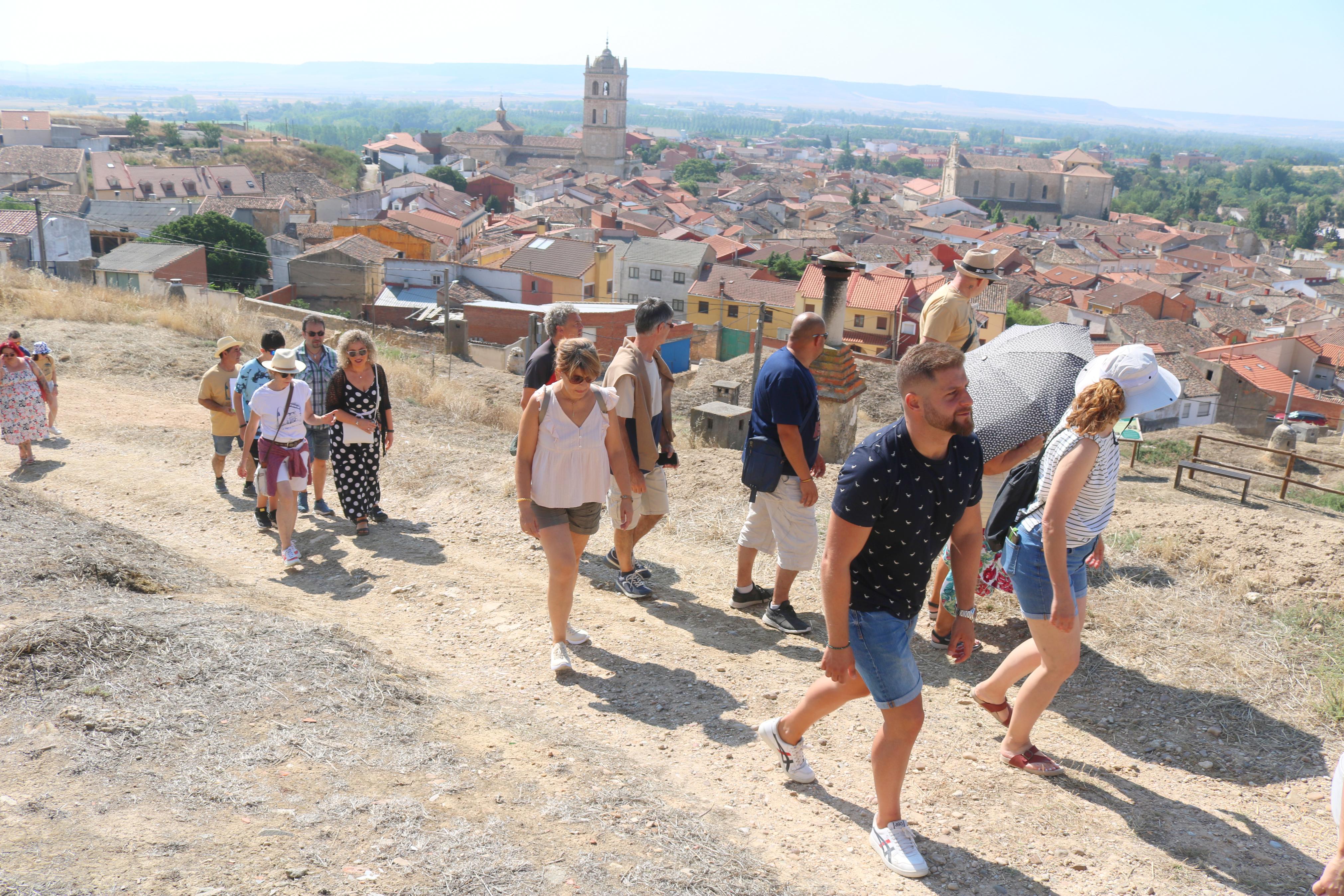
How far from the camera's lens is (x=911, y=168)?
14912cm

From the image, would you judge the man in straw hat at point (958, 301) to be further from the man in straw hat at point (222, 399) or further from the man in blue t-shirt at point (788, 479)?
the man in straw hat at point (222, 399)

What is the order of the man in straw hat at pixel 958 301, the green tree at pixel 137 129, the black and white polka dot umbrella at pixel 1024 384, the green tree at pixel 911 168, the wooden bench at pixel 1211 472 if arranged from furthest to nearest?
the green tree at pixel 911 168, the green tree at pixel 137 129, the wooden bench at pixel 1211 472, the man in straw hat at pixel 958 301, the black and white polka dot umbrella at pixel 1024 384

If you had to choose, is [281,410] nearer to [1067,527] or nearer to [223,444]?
[223,444]

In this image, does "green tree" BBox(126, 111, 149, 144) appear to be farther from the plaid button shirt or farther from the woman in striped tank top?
the woman in striped tank top

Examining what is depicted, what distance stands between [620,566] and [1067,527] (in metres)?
2.52

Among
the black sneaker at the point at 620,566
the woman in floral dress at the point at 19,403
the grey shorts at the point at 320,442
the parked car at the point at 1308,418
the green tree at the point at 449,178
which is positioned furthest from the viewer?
the green tree at the point at 449,178

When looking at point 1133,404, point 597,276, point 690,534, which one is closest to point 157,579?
point 690,534

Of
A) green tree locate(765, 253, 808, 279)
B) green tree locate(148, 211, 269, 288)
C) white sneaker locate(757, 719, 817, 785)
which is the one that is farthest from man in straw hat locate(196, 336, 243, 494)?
green tree locate(765, 253, 808, 279)

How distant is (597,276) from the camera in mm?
40500

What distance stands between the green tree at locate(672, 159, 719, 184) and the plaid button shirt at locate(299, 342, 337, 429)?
101m

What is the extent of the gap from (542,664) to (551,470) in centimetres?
92

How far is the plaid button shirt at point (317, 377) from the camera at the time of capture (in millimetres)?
6020

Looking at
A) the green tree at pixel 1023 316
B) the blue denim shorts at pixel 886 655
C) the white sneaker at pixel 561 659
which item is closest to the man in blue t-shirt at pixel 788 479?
the white sneaker at pixel 561 659

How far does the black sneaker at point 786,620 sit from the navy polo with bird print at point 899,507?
188 centimetres
